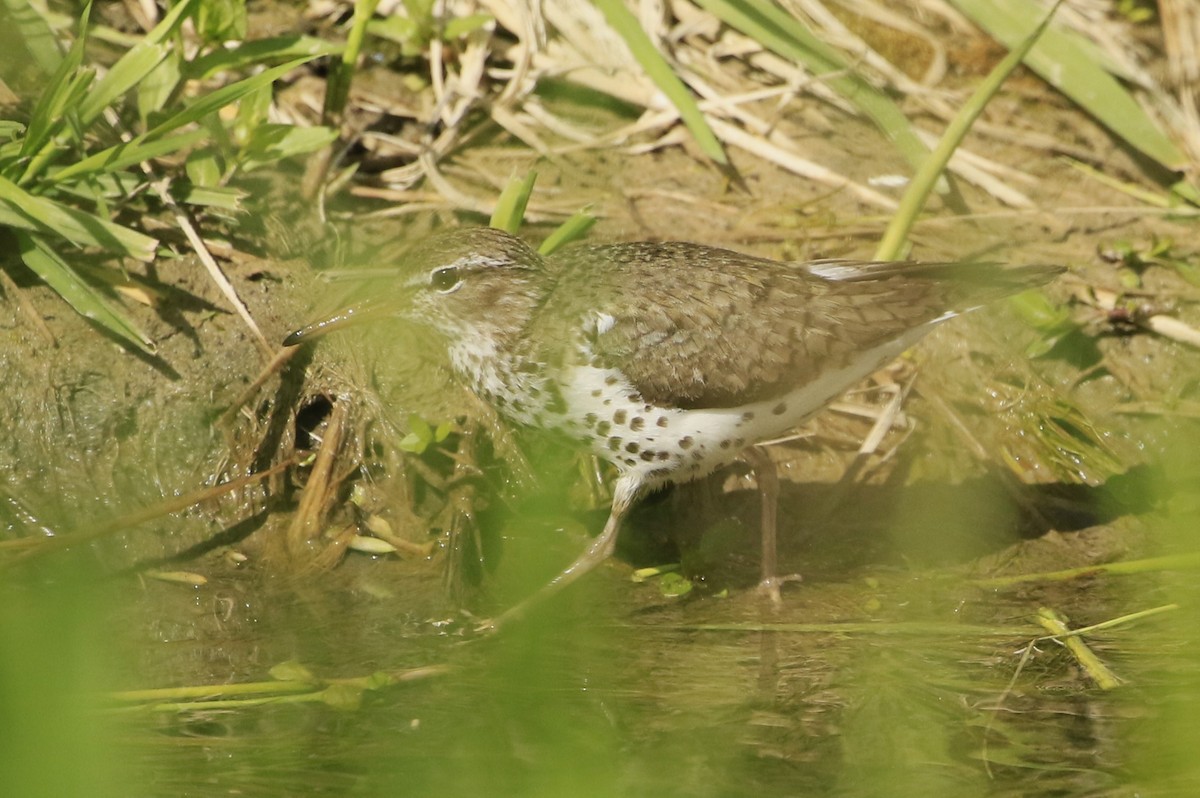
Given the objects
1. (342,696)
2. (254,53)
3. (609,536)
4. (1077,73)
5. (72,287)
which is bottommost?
(342,696)

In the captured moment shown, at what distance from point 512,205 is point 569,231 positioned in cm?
31

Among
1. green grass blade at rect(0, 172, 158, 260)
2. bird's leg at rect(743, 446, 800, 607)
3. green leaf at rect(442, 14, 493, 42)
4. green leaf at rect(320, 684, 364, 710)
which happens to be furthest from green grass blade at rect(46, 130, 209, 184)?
bird's leg at rect(743, 446, 800, 607)

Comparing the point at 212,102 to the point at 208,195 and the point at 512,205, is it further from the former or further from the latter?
the point at 512,205

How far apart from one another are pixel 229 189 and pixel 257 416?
108 cm

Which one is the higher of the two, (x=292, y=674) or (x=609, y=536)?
(x=609, y=536)

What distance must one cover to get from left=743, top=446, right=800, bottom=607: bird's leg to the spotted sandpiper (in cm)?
3

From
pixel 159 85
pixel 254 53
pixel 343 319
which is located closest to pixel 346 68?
pixel 254 53

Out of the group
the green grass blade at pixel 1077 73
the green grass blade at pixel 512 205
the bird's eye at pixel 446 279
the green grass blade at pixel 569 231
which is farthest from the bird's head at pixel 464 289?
the green grass blade at pixel 1077 73

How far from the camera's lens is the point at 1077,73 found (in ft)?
26.3

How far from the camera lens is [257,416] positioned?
616 centimetres

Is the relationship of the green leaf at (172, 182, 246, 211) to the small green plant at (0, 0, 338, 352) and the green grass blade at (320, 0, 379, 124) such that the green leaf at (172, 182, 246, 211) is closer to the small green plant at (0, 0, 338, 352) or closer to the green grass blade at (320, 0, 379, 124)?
the small green plant at (0, 0, 338, 352)

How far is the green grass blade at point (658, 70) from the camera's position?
7.29 m

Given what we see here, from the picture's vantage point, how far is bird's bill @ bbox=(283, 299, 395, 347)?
18.4ft

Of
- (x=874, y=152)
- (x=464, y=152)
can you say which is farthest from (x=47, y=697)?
(x=874, y=152)
